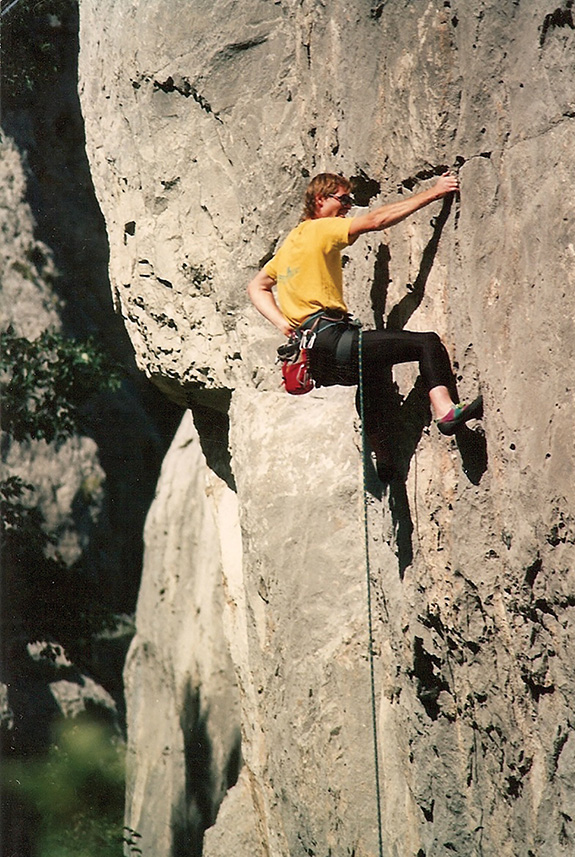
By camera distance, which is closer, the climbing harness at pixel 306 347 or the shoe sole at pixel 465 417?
the shoe sole at pixel 465 417

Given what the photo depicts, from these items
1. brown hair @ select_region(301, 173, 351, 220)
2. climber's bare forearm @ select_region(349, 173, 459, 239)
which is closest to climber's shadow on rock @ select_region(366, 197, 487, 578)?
climber's bare forearm @ select_region(349, 173, 459, 239)

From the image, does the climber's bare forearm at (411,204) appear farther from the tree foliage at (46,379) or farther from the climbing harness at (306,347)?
the tree foliage at (46,379)

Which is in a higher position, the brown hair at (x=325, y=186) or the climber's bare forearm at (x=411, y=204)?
the brown hair at (x=325, y=186)

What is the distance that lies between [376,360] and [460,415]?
0.53 metres

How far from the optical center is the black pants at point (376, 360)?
14.2 ft

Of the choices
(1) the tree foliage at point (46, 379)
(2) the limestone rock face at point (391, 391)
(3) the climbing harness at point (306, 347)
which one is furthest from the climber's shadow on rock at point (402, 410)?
(1) the tree foliage at point (46, 379)

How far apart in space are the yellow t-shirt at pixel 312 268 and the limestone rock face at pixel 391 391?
0.31 metres

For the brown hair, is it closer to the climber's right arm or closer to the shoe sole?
the climber's right arm

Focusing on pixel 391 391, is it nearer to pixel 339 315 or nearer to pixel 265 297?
pixel 339 315

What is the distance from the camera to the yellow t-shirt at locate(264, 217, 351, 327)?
4.59m

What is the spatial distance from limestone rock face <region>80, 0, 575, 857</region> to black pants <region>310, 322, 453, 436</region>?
90 millimetres

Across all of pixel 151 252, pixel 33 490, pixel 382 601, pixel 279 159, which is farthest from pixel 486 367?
pixel 33 490

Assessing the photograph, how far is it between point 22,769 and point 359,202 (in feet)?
23.4

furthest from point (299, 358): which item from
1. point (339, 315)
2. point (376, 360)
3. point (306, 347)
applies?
point (376, 360)
